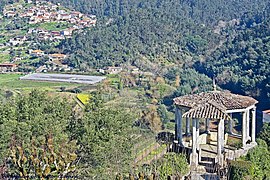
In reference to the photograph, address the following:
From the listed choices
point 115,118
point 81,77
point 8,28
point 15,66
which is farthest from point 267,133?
point 8,28

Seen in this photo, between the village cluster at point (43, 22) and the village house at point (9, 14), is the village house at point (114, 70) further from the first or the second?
the village house at point (9, 14)

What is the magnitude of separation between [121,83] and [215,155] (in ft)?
115

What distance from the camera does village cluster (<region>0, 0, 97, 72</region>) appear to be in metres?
60.7

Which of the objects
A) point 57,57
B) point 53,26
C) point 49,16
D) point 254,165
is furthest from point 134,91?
point 49,16

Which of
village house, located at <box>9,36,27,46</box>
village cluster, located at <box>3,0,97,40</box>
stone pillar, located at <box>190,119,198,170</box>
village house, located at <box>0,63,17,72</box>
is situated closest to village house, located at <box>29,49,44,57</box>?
village house, located at <box>9,36,27,46</box>

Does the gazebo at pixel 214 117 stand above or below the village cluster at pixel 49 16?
above

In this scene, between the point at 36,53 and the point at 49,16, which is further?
the point at 49,16

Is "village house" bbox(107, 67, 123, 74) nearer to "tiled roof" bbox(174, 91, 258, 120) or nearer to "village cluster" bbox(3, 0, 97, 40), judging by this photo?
"village cluster" bbox(3, 0, 97, 40)

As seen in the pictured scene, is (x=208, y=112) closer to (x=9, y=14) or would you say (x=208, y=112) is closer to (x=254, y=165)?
(x=254, y=165)

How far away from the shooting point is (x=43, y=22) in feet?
273

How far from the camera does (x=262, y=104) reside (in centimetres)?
3694

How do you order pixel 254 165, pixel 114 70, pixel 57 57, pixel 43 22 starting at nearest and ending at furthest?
pixel 254 165
pixel 114 70
pixel 57 57
pixel 43 22

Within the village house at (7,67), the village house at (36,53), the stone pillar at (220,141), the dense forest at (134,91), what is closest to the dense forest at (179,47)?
the dense forest at (134,91)

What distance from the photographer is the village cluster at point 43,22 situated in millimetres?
60731
